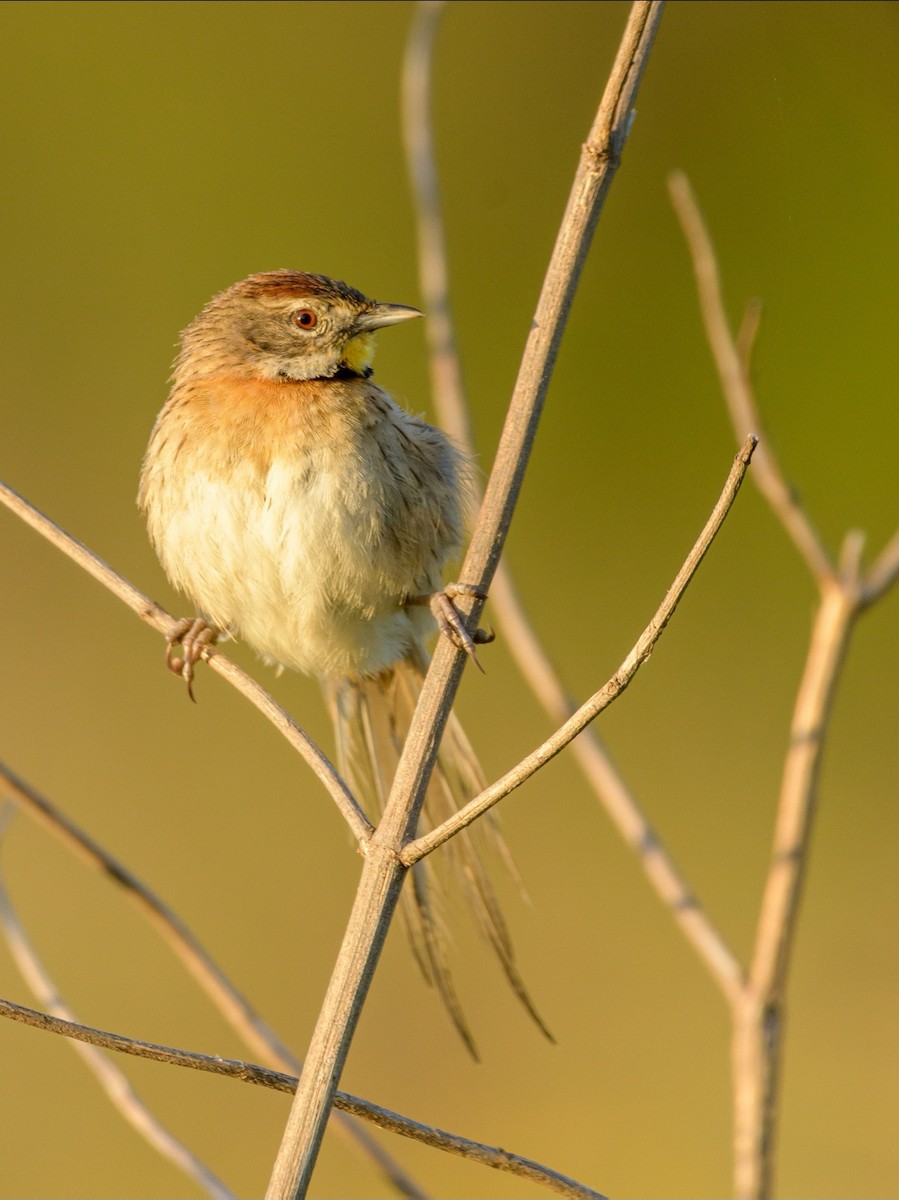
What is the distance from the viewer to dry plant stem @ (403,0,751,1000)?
98.3 inches

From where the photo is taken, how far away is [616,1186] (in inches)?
194

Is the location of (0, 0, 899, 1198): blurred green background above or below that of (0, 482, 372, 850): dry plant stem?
above

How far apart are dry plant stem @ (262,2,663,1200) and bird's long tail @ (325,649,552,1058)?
18.3 inches

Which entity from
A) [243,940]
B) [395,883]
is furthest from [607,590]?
[395,883]

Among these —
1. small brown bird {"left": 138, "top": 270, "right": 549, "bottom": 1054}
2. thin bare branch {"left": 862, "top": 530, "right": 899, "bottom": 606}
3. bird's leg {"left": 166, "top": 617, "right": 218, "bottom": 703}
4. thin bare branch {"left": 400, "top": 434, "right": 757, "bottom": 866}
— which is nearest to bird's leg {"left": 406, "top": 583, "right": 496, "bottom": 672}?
thin bare branch {"left": 400, "top": 434, "right": 757, "bottom": 866}

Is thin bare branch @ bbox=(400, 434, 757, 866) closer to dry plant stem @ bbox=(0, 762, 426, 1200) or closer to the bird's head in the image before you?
dry plant stem @ bbox=(0, 762, 426, 1200)

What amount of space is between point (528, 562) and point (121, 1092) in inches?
163

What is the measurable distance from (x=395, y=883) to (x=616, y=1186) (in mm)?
3695

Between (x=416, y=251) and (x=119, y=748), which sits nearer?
(x=119, y=748)

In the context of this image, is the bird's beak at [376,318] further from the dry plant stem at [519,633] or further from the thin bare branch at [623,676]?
the thin bare branch at [623,676]

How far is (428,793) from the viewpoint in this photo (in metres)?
2.98

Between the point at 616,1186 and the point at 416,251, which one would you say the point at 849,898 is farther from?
the point at 416,251

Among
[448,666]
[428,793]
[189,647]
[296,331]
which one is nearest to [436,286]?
[296,331]

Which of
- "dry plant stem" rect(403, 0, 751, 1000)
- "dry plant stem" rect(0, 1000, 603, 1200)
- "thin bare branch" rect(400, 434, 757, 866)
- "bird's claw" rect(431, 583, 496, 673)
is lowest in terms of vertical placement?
"dry plant stem" rect(0, 1000, 603, 1200)
